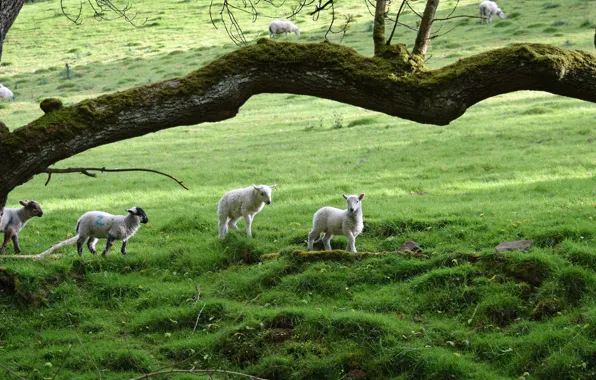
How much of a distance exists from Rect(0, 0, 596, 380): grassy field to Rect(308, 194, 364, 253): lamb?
0.40m

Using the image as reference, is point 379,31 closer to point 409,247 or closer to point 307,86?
point 307,86

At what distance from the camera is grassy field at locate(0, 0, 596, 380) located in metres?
9.50

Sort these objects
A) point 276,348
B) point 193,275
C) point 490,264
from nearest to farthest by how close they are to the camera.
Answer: point 276,348 < point 490,264 < point 193,275

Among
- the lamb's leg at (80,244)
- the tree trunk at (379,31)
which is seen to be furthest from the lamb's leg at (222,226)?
the tree trunk at (379,31)

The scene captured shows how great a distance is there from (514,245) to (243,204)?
14.8ft

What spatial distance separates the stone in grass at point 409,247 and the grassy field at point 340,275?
203mm

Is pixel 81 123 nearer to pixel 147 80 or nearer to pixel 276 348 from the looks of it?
pixel 276 348

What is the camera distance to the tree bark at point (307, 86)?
6.95 m

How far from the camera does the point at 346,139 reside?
82.4 ft

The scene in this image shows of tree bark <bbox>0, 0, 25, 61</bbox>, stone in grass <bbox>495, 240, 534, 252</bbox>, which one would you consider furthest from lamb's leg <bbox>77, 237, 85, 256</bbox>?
stone in grass <bbox>495, 240, 534, 252</bbox>

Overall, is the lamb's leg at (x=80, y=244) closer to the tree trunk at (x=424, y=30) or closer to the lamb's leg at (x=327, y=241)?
the lamb's leg at (x=327, y=241)

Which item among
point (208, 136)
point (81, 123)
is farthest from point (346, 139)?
point (81, 123)

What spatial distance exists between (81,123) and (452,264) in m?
6.20

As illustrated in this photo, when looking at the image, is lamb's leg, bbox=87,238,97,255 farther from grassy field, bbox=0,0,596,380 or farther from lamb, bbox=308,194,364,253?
lamb, bbox=308,194,364,253
